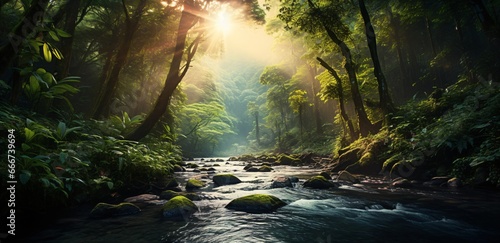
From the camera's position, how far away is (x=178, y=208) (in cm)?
497

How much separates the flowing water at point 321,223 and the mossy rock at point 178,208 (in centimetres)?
17

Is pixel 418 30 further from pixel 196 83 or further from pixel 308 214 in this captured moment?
pixel 196 83

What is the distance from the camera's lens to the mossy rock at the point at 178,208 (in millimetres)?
4852

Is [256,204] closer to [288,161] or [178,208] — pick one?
[178,208]

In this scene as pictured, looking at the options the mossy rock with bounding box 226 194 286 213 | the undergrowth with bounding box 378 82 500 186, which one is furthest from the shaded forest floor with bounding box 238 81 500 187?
the mossy rock with bounding box 226 194 286 213

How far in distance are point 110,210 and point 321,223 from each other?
377 centimetres

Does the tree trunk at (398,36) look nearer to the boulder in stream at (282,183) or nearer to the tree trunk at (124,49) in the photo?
the boulder in stream at (282,183)

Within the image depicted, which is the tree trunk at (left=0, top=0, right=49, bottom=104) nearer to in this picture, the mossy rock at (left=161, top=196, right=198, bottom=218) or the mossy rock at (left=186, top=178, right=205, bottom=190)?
the mossy rock at (left=161, top=196, right=198, bottom=218)

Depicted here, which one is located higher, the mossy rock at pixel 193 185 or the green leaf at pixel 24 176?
the green leaf at pixel 24 176

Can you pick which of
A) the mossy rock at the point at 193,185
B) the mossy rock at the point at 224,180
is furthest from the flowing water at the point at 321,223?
the mossy rock at the point at 224,180

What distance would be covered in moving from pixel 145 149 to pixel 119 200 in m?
1.91

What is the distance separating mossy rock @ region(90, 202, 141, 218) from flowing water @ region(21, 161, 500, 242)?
186 millimetres

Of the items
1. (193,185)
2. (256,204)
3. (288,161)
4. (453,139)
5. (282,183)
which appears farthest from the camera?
(288,161)

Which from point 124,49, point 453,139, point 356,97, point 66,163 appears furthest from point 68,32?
point 356,97
